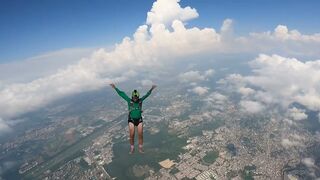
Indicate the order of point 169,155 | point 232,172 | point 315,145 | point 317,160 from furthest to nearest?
point 315,145
point 169,155
point 317,160
point 232,172

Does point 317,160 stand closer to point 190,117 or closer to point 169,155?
point 169,155

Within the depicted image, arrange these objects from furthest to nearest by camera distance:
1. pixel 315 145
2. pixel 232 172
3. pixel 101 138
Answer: pixel 101 138 < pixel 315 145 < pixel 232 172

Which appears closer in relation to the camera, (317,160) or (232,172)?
(232,172)

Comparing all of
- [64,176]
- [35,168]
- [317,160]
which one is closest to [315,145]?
[317,160]

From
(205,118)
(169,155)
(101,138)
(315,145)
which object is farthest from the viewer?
(205,118)

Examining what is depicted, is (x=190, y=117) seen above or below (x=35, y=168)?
above

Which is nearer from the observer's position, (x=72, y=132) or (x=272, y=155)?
(x=272, y=155)

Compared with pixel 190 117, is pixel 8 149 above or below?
below

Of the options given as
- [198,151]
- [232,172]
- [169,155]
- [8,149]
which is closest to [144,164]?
[169,155]

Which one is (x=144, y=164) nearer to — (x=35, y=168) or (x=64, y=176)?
(x=64, y=176)
